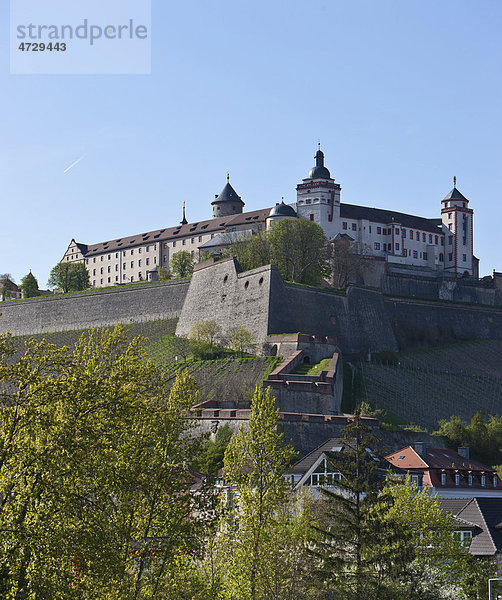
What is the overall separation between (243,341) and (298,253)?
11.9 meters

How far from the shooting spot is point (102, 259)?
10581cm

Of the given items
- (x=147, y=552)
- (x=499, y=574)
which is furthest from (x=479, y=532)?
(x=147, y=552)

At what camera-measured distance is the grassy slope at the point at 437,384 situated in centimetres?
6253

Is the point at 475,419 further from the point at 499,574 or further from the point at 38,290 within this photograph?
the point at 38,290

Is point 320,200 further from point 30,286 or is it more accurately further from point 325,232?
point 30,286

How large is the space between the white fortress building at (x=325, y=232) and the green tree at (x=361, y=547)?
5307 centimetres

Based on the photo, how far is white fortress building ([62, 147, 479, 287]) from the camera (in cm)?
8350

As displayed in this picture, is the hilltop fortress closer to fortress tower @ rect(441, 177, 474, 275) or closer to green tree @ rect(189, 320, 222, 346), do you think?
fortress tower @ rect(441, 177, 474, 275)

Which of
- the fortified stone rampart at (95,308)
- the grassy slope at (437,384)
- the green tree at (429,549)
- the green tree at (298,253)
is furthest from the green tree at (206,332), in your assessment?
the green tree at (429,549)

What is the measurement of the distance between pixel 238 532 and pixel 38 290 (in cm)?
7391

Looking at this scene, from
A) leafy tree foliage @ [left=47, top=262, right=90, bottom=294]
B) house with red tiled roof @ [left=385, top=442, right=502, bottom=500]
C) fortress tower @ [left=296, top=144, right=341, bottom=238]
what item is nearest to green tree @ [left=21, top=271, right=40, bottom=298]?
leafy tree foliage @ [left=47, top=262, right=90, bottom=294]

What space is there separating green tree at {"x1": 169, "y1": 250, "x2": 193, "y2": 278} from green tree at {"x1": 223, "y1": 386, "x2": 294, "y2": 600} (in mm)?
55841

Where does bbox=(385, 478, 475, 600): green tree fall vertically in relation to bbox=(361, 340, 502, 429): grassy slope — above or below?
below

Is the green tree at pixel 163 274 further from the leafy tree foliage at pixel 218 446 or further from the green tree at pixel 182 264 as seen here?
the leafy tree foliage at pixel 218 446
